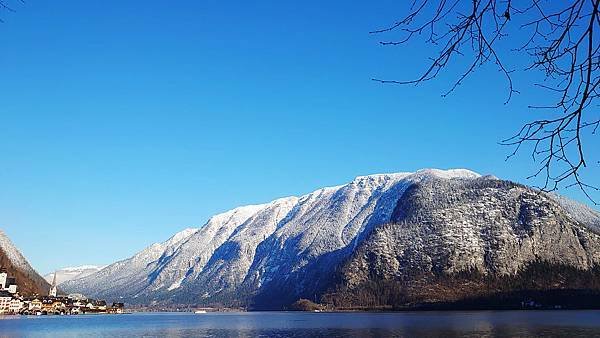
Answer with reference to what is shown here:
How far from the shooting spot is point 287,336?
89000 millimetres

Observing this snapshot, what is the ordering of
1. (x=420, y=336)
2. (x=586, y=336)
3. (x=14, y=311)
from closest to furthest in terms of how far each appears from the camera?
(x=586, y=336) < (x=420, y=336) < (x=14, y=311)

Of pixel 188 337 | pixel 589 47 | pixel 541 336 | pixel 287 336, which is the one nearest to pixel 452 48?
pixel 589 47

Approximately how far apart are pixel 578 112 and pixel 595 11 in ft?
2.42

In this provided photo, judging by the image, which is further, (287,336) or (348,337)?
(287,336)

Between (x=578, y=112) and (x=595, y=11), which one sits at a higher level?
(x=595, y=11)

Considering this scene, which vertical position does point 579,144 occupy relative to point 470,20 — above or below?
below

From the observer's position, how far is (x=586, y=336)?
76.2 meters

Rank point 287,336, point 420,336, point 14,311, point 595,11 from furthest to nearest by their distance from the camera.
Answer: point 14,311 < point 287,336 < point 420,336 < point 595,11

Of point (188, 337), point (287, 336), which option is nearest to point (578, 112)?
point (287, 336)

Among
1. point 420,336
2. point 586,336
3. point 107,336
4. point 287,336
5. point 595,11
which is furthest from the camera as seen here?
point 107,336

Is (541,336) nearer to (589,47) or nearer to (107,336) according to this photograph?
(107,336)

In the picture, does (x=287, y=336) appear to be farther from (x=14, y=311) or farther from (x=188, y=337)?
(x=14, y=311)

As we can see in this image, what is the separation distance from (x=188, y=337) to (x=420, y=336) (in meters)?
35.1

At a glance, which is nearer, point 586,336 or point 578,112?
point 578,112
